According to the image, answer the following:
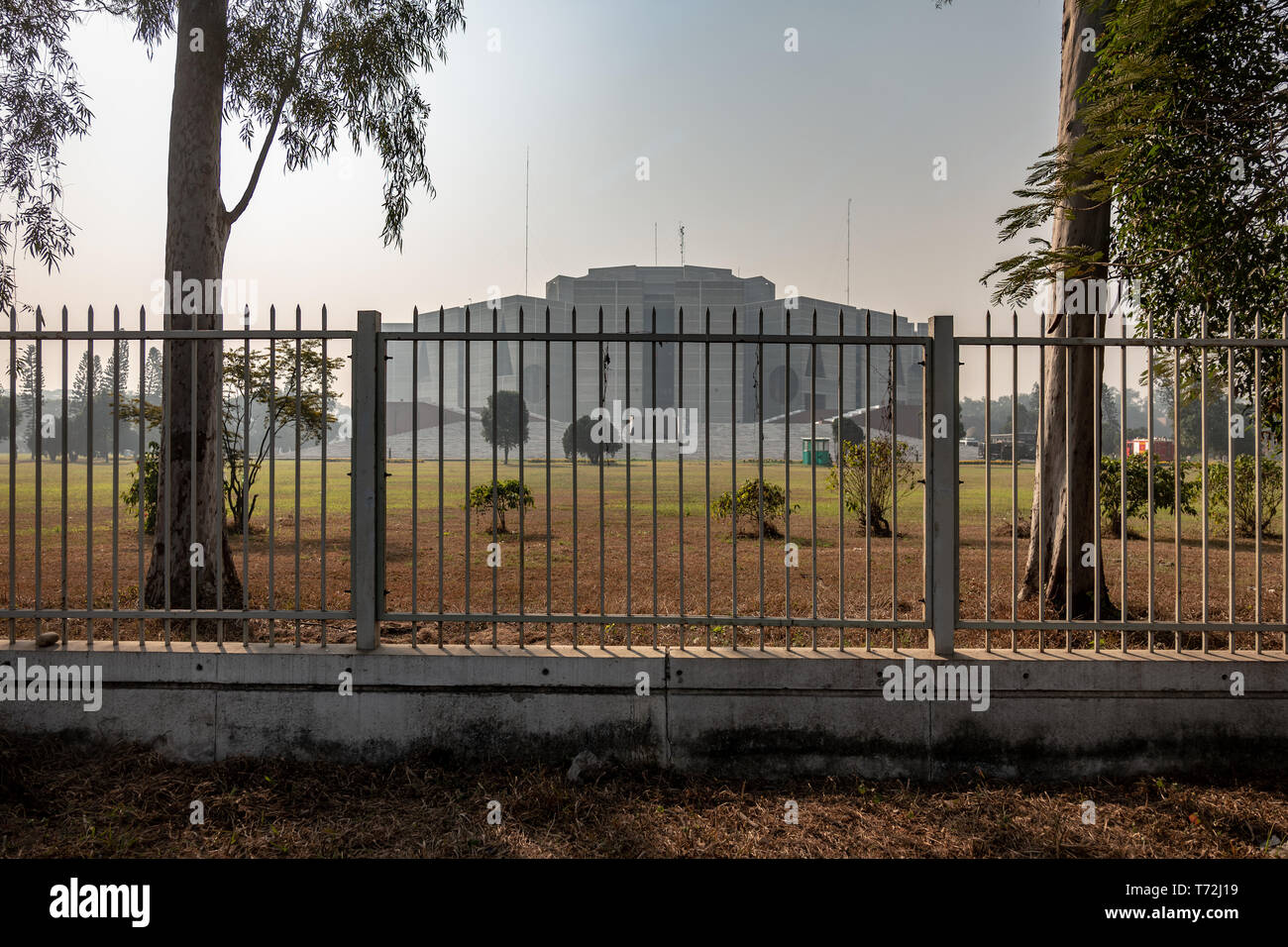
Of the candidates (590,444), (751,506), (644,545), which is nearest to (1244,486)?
(751,506)

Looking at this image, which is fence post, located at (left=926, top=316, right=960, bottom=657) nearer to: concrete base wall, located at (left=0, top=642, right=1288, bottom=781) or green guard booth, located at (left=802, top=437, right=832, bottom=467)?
concrete base wall, located at (left=0, top=642, right=1288, bottom=781)

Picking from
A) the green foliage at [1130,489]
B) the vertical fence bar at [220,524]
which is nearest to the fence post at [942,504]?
the vertical fence bar at [220,524]

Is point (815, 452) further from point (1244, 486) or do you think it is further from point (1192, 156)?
point (1244, 486)

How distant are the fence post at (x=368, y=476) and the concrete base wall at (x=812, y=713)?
30 centimetres

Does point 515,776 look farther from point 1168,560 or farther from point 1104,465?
point 1104,465

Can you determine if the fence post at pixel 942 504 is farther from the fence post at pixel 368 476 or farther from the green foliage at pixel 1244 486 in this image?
the green foliage at pixel 1244 486

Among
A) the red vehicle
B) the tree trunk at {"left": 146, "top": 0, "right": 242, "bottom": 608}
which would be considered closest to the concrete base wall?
the red vehicle

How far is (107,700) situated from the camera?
4.59 metres

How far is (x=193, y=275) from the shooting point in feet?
22.1

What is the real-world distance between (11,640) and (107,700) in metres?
0.74

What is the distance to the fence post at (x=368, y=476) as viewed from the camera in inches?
177

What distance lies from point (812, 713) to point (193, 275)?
19.1 feet

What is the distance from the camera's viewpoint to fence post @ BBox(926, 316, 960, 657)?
4.48 metres

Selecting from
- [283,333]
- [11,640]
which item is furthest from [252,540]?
[283,333]
